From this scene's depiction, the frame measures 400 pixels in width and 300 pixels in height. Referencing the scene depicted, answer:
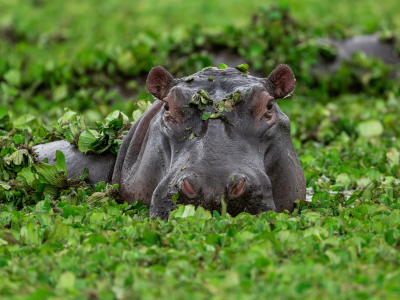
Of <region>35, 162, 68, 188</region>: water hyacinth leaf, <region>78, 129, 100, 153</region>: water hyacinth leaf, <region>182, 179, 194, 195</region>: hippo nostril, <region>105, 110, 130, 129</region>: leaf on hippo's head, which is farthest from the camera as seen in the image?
<region>105, 110, 130, 129</region>: leaf on hippo's head

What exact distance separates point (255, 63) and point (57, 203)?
808cm

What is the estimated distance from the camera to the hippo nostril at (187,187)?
4.11 metres

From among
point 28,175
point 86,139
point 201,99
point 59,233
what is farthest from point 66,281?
point 86,139

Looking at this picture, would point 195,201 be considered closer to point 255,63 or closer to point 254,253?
point 254,253

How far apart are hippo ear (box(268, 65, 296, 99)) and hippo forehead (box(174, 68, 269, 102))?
19cm

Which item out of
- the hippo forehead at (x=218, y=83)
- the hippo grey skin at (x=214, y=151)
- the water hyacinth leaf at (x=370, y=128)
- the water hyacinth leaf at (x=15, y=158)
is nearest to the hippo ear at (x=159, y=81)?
the hippo grey skin at (x=214, y=151)

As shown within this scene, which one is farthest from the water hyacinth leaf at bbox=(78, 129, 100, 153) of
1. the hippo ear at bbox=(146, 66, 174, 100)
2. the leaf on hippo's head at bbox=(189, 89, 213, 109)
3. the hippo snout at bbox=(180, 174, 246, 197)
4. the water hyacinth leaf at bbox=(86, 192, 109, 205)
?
the hippo snout at bbox=(180, 174, 246, 197)

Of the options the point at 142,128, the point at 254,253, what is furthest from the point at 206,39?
the point at 254,253

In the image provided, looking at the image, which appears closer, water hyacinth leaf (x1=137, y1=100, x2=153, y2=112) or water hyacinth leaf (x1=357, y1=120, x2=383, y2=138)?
water hyacinth leaf (x1=137, y1=100, x2=153, y2=112)

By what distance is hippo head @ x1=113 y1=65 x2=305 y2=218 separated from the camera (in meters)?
4.19

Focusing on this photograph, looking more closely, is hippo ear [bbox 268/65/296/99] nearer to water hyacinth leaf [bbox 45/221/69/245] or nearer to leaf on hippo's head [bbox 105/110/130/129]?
leaf on hippo's head [bbox 105/110/130/129]

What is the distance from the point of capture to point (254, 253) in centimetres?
337

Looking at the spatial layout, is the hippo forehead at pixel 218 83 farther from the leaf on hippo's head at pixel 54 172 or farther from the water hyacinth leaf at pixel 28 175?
the water hyacinth leaf at pixel 28 175

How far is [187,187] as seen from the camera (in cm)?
412
